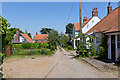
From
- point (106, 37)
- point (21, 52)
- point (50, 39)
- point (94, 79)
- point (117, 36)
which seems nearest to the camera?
point (94, 79)

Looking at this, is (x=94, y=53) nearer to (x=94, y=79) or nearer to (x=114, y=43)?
(x=114, y=43)

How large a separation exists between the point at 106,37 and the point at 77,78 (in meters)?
7.98

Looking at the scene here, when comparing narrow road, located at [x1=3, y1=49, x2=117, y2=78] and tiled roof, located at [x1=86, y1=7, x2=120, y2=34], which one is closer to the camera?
narrow road, located at [x1=3, y1=49, x2=117, y2=78]

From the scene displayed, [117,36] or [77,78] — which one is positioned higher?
[117,36]

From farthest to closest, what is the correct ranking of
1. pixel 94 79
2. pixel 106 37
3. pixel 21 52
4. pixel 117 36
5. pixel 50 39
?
pixel 50 39 < pixel 21 52 < pixel 106 37 < pixel 117 36 < pixel 94 79

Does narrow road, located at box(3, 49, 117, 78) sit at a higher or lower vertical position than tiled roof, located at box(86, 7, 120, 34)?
lower

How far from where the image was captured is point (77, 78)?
6.56m

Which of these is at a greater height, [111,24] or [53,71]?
[111,24]

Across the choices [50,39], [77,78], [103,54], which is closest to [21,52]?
[50,39]

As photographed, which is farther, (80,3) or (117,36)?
(80,3)

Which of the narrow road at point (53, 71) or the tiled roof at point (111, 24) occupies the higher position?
the tiled roof at point (111, 24)

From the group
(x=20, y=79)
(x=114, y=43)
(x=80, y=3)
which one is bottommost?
(x=20, y=79)

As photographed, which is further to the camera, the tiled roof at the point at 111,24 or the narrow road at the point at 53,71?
the tiled roof at the point at 111,24

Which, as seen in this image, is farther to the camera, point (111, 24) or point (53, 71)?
point (111, 24)
